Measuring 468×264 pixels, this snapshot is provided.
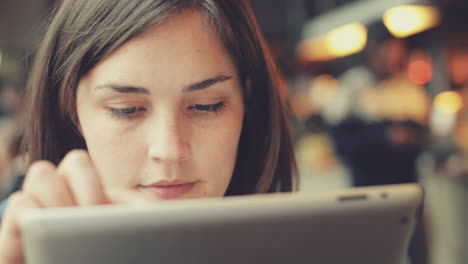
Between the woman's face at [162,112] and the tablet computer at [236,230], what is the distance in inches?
10.6

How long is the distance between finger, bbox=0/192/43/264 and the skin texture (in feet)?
0.46

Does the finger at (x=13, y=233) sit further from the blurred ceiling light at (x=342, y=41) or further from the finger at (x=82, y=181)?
the blurred ceiling light at (x=342, y=41)

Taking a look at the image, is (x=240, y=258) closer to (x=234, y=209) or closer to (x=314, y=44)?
(x=234, y=209)

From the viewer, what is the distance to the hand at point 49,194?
0.60m

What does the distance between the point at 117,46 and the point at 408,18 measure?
11.4 ft

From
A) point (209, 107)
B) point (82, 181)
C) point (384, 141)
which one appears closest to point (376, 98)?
point (384, 141)

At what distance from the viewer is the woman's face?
2.49 feet

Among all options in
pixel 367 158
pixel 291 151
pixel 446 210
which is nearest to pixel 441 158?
pixel 446 210

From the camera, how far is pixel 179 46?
0.78 metres

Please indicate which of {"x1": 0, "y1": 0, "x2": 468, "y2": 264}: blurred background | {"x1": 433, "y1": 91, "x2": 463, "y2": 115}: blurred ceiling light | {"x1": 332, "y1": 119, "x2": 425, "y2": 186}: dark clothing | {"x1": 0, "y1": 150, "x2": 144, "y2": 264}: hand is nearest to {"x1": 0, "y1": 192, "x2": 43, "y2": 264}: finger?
{"x1": 0, "y1": 150, "x2": 144, "y2": 264}: hand

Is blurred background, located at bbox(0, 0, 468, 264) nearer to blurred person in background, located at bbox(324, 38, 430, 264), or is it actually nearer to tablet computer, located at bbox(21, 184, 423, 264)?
blurred person in background, located at bbox(324, 38, 430, 264)

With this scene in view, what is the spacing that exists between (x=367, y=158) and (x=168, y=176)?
2.73m

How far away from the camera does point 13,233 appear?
23.9 inches

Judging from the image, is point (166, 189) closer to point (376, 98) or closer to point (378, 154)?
point (378, 154)
